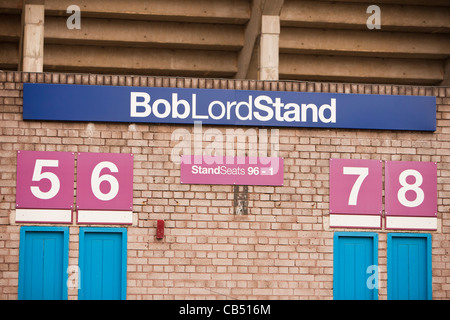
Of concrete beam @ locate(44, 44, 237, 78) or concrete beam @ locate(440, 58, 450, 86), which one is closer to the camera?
concrete beam @ locate(44, 44, 237, 78)

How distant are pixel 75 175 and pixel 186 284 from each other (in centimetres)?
268

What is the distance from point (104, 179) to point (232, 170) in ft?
7.34

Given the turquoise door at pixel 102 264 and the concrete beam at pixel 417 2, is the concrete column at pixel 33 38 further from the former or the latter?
the concrete beam at pixel 417 2

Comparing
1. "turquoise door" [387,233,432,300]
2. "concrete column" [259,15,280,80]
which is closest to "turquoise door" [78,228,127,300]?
"turquoise door" [387,233,432,300]

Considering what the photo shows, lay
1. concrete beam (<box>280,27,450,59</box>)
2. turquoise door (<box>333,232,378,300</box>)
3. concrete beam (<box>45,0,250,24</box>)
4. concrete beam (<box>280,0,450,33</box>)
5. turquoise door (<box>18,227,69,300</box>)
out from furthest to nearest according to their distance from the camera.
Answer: concrete beam (<box>280,27,450,59</box>)
concrete beam (<box>280,0,450,33</box>)
concrete beam (<box>45,0,250,24</box>)
turquoise door (<box>333,232,378,300</box>)
turquoise door (<box>18,227,69,300</box>)

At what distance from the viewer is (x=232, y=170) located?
45.9 ft

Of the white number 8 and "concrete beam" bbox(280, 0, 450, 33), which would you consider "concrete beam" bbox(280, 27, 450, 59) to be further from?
the white number 8

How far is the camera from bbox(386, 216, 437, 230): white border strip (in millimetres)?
14266

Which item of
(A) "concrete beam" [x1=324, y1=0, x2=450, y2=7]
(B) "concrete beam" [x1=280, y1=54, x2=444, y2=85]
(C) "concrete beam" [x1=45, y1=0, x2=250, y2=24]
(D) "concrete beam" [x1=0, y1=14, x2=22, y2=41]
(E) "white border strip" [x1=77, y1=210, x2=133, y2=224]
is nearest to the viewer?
(E) "white border strip" [x1=77, y1=210, x2=133, y2=224]

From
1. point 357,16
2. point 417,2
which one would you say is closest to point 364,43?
point 357,16

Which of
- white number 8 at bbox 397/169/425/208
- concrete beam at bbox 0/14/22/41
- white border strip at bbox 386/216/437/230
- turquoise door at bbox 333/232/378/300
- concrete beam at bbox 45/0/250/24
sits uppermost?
concrete beam at bbox 45/0/250/24

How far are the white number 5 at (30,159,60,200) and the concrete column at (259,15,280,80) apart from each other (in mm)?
6023

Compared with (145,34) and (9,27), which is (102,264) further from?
(9,27)

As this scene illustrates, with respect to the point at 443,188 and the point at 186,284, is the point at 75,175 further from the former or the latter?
the point at 443,188
